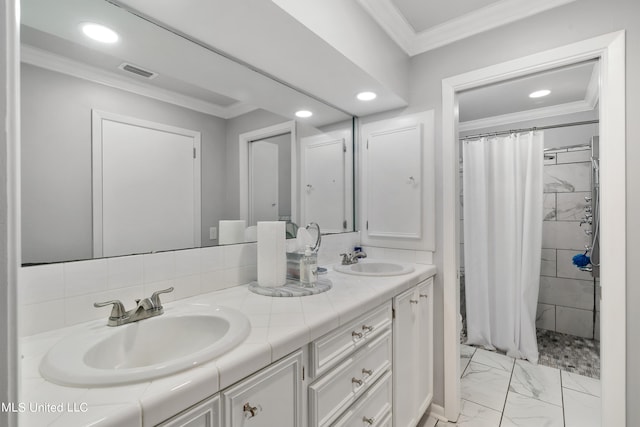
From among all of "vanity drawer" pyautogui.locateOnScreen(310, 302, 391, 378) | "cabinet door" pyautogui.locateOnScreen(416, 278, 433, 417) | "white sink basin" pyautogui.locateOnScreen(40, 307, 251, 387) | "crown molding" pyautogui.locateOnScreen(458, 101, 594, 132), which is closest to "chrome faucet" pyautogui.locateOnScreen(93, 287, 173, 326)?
"white sink basin" pyautogui.locateOnScreen(40, 307, 251, 387)

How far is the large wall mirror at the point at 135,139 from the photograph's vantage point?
3.06ft

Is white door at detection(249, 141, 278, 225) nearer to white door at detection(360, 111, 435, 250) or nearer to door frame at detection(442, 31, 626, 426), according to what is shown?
white door at detection(360, 111, 435, 250)

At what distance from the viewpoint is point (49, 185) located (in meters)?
0.94

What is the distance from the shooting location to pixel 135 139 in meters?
1.13

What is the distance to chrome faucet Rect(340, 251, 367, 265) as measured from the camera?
1.98 meters

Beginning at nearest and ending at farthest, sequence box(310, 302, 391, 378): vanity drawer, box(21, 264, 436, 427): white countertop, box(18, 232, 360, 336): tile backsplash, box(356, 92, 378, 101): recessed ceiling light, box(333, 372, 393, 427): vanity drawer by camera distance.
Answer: box(21, 264, 436, 427): white countertop → box(18, 232, 360, 336): tile backsplash → box(310, 302, 391, 378): vanity drawer → box(333, 372, 393, 427): vanity drawer → box(356, 92, 378, 101): recessed ceiling light

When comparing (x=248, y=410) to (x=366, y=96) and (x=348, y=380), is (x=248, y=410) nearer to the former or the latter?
(x=348, y=380)

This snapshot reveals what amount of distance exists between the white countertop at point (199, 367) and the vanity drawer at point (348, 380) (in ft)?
0.58

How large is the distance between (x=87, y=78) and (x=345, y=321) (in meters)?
1.22

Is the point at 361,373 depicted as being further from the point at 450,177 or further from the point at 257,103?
the point at 257,103

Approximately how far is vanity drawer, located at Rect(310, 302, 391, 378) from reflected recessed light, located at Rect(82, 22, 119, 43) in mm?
1278

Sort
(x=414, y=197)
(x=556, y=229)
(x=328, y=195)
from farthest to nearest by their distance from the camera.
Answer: (x=556, y=229)
(x=328, y=195)
(x=414, y=197)

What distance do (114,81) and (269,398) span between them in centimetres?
118

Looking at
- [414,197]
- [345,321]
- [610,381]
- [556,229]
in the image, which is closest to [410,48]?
[414,197]
